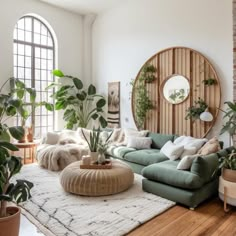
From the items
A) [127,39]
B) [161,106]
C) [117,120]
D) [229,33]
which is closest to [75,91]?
[117,120]

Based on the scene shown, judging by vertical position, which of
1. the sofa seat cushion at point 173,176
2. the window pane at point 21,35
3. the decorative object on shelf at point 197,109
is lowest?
the sofa seat cushion at point 173,176

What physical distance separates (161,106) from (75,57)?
3223mm

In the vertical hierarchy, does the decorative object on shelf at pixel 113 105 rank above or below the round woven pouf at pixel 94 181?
above

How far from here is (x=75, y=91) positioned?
6.95 metres

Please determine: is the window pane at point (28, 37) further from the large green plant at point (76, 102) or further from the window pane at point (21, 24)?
the large green plant at point (76, 102)

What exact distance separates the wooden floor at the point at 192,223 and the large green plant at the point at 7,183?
4.00 ft

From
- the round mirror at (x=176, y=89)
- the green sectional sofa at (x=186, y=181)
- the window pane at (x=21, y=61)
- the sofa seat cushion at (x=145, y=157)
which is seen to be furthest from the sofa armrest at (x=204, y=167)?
the window pane at (x=21, y=61)

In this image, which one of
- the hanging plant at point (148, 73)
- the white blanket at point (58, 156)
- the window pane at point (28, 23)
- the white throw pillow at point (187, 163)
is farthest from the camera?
the window pane at point (28, 23)

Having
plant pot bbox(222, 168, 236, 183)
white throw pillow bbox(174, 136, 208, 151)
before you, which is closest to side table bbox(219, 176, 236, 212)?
plant pot bbox(222, 168, 236, 183)

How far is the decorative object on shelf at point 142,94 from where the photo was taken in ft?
17.8

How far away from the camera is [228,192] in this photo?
3088 mm

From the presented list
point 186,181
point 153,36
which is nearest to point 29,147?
point 186,181

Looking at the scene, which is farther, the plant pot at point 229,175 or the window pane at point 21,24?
the window pane at point 21,24

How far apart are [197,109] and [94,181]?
8.31 ft
